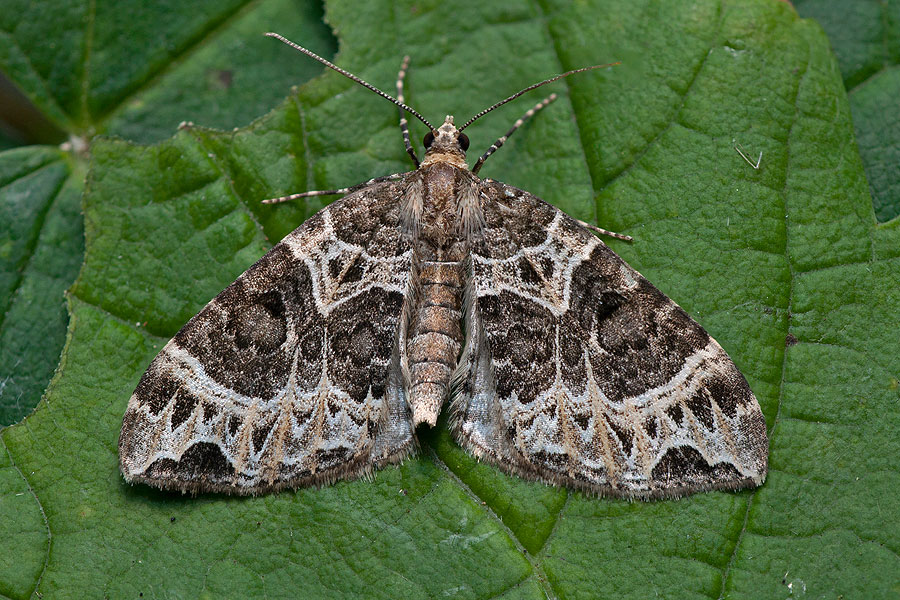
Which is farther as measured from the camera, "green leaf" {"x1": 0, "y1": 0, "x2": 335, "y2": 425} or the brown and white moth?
"green leaf" {"x1": 0, "y1": 0, "x2": 335, "y2": 425}

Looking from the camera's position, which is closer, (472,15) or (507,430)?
(507,430)

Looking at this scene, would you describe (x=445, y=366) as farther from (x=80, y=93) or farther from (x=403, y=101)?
(x=80, y=93)

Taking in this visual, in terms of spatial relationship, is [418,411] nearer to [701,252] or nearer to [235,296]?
[235,296]

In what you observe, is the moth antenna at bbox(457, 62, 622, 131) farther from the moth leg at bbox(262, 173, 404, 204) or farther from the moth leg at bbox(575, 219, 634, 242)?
the moth leg at bbox(575, 219, 634, 242)

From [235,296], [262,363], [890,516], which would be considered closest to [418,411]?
[262,363]

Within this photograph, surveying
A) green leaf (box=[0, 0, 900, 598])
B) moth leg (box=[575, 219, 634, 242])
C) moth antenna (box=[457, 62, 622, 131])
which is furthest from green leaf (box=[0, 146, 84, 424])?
moth leg (box=[575, 219, 634, 242])

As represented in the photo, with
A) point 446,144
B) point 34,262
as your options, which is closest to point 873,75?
point 446,144

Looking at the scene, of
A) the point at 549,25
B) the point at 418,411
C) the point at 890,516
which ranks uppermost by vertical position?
the point at 549,25
